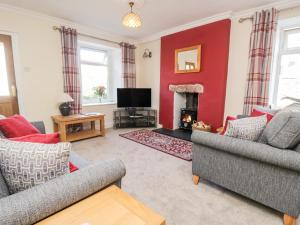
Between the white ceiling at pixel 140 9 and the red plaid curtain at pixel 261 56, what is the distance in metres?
0.26

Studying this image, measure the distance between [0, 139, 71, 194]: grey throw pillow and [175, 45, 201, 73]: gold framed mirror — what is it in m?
3.46

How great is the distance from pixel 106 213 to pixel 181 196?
123cm

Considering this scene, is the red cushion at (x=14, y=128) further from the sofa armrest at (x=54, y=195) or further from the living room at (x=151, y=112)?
the sofa armrest at (x=54, y=195)

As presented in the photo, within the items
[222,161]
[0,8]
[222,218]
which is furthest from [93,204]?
[0,8]

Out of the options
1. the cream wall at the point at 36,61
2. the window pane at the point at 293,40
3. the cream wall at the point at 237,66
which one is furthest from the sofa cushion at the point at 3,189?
the window pane at the point at 293,40

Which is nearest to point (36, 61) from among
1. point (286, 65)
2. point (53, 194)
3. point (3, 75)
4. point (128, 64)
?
point (3, 75)

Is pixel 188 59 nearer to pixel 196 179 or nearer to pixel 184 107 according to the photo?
pixel 184 107

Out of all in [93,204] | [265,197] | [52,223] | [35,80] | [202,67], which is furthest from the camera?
[202,67]

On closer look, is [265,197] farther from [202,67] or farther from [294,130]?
[202,67]

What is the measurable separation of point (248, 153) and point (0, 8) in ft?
14.0

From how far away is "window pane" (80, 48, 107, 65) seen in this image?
4387 mm

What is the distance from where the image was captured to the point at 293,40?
297 cm

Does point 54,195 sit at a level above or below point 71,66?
below

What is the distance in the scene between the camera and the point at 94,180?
905 millimetres
